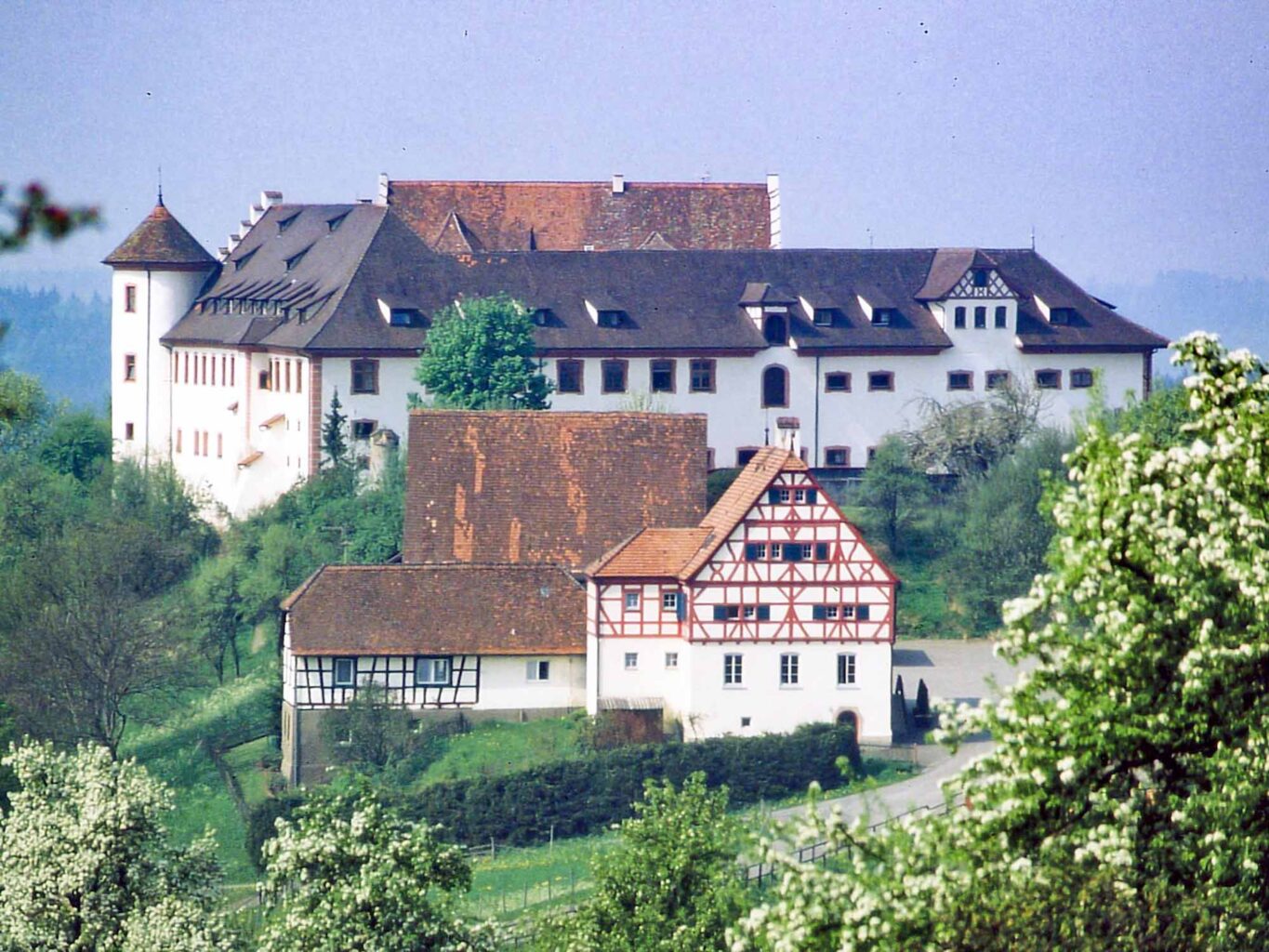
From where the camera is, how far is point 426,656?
50.0 meters

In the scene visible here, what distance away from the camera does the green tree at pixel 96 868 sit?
25.6 metres

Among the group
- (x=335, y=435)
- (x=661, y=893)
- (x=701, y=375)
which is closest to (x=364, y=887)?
(x=661, y=893)

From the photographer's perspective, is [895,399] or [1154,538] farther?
[895,399]

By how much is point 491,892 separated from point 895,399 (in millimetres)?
32465

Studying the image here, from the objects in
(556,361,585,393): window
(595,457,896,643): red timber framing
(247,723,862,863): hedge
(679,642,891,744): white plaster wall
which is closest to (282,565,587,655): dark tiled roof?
(595,457,896,643): red timber framing

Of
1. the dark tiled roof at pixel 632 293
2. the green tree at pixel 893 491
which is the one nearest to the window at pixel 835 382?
the dark tiled roof at pixel 632 293

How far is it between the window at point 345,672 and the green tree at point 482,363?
1304cm

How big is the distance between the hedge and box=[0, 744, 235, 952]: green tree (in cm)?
1321

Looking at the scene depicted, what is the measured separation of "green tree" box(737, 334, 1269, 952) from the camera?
48.1 ft

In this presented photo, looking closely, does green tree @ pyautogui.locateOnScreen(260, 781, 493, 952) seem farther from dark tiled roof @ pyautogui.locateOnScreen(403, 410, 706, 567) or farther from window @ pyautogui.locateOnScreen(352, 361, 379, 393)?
window @ pyautogui.locateOnScreen(352, 361, 379, 393)

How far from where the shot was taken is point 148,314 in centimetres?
7338

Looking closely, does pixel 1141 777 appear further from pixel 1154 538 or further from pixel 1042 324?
pixel 1042 324

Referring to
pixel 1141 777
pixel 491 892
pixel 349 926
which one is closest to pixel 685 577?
pixel 491 892

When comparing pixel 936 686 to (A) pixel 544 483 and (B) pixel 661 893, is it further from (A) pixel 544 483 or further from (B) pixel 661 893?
(B) pixel 661 893
